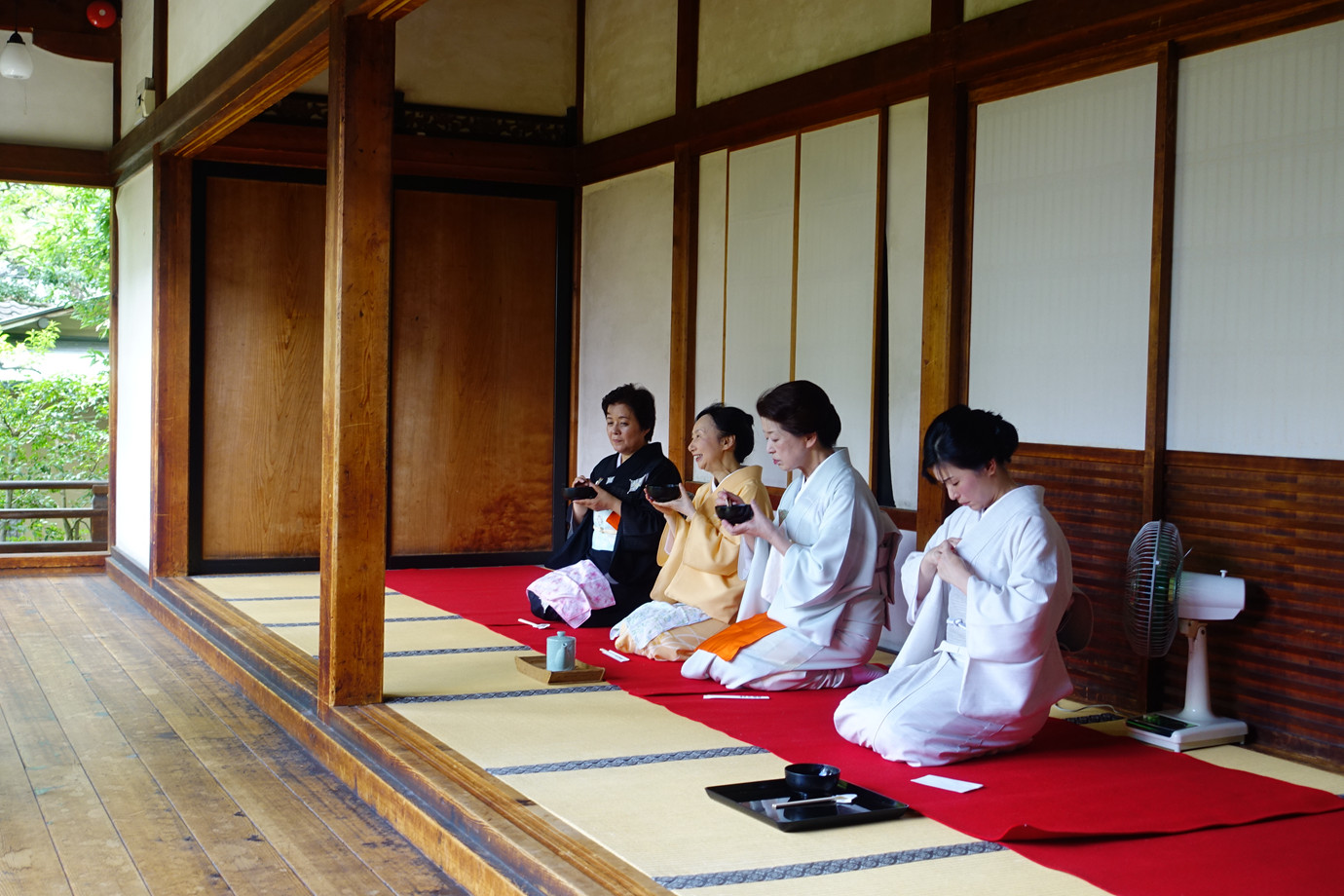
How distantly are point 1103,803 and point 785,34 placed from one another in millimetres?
3532

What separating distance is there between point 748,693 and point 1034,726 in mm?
1006

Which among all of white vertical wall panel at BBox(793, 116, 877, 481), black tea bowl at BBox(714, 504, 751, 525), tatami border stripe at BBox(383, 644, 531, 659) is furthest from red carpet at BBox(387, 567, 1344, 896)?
white vertical wall panel at BBox(793, 116, 877, 481)

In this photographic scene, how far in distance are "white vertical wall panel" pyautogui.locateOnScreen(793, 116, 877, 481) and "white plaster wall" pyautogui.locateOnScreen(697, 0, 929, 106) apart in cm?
31

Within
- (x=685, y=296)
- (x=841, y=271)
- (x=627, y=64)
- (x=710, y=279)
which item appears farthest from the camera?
(x=627, y=64)

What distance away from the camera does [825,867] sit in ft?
8.64

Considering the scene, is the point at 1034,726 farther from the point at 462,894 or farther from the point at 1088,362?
the point at 462,894

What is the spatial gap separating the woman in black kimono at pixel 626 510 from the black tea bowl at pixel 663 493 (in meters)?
0.37

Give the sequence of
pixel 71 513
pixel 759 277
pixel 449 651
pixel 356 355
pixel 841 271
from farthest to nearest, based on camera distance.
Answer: pixel 71 513, pixel 759 277, pixel 841 271, pixel 449 651, pixel 356 355

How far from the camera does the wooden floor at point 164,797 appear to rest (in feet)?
9.55

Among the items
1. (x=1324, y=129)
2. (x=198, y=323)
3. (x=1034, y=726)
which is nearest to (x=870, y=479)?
(x=1034, y=726)

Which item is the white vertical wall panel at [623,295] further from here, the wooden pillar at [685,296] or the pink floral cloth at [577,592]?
the pink floral cloth at [577,592]

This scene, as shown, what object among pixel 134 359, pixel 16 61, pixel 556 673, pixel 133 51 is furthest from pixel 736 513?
pixel 133 51

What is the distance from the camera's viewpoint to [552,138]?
294 inches

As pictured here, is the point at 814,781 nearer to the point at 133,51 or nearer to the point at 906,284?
the point at 906,284
